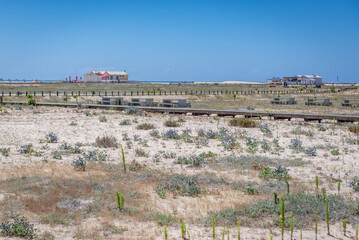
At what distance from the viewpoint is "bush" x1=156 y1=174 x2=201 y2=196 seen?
24.2 ft

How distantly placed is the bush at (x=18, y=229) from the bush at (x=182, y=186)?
8.62 feet

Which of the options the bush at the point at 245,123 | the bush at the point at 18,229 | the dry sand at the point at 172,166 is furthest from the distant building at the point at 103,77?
the bush at the point at 18,229

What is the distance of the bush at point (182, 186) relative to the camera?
24.2 ft

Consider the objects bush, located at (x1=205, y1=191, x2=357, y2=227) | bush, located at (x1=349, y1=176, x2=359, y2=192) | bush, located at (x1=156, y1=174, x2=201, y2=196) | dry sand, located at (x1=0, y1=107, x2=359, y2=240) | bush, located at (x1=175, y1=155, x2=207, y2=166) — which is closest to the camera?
dry sand, located at (x1=0, y1=107, x2=359, y2=240)

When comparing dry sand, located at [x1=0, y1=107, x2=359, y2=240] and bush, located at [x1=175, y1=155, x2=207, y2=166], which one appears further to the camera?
bush, located at [x1=175, y1=155, x2=207, y2=166]

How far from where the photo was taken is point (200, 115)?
2303cm

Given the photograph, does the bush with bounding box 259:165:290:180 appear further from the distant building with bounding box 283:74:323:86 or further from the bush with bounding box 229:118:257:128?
the distant building with bounding box 283:74:323:86

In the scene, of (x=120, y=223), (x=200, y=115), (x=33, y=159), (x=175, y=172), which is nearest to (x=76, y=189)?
(x=120, y=223)

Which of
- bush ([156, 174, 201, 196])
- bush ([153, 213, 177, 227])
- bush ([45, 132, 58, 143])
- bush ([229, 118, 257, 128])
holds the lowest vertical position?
bush ([153, 213, 177, 227])

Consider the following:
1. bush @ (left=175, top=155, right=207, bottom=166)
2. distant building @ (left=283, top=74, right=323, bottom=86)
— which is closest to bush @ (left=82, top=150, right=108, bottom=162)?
bush @ (left=175, top=155, right=207, bottom=166)

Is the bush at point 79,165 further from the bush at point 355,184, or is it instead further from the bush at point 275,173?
the bush at point 355,184

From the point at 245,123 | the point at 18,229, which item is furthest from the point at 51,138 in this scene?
the point at 245,123

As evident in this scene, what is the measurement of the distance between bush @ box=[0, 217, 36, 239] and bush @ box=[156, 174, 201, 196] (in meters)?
2.63

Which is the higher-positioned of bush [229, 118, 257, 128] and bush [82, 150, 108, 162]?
bush [229, 118, 257, 128]
